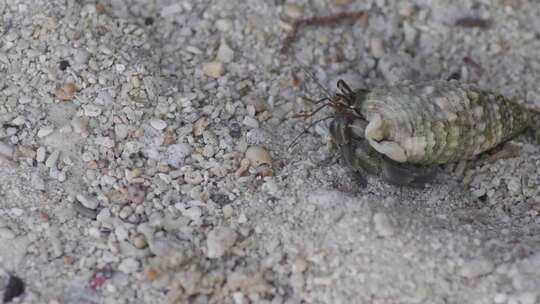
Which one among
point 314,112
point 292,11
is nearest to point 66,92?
point 314,112

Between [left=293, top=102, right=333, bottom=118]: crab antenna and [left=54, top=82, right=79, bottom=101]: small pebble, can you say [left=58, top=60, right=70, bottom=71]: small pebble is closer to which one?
[left=54, top=82, right=79, bottom=101]: small pebble

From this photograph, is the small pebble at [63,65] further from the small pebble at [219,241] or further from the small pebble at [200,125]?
the small pebble at [219,241]

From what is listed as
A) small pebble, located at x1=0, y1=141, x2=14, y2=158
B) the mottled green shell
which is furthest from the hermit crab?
Answer: small pebble, located at x1=0, y1=141, x2=14, y2=158

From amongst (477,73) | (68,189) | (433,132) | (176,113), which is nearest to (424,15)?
(477,73)

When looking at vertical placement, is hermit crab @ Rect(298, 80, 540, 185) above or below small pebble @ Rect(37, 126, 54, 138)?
above

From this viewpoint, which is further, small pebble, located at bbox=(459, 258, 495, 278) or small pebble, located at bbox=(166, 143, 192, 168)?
small pebble, located at bbox=(166, 143, 192, 168)

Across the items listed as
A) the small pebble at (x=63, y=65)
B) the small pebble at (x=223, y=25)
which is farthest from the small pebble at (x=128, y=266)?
the small pebble at (x=223, y=25)

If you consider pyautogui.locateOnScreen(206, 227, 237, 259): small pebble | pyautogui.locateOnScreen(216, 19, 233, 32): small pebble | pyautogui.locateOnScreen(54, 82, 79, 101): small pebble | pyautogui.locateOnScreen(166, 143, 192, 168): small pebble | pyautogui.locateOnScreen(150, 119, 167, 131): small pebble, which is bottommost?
pyautogui.locateOnScreen(206, 227, 237, 259): small pebble
